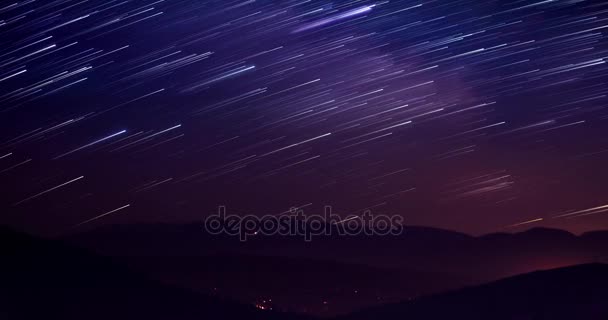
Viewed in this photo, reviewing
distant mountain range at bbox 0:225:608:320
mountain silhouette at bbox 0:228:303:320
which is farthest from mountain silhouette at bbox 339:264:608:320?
mountain silhouette at bbox 0:228:303:320

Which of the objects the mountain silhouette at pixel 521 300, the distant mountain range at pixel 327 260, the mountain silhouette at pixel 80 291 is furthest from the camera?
the distant mountain range at pixel 327 260

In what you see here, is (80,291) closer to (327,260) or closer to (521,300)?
(521,300)

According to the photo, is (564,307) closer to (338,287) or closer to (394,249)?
(338,287)

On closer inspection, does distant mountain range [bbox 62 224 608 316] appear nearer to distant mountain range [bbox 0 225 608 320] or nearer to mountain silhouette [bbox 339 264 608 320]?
distant mountain range [bbox 0 225 608 320]

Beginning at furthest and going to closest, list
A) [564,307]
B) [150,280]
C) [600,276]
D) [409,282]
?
1. [409,282]
2. [150,280]
3. [600,276]
4. [564,307]

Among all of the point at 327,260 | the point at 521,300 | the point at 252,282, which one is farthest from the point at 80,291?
the point at 327,260

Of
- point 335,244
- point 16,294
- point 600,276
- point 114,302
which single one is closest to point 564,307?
point 600,276

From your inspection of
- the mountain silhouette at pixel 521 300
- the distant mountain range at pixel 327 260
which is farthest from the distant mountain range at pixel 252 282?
the distant mountain range at pixel 327 260

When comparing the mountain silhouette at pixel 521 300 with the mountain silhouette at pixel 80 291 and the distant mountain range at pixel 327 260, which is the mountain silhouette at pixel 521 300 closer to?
the mountain silhouette at pixel 80 291
